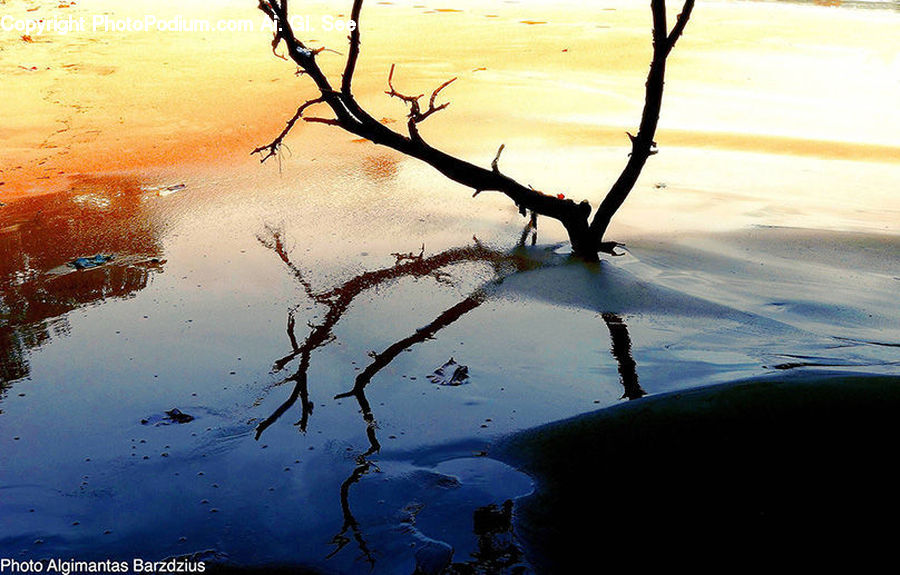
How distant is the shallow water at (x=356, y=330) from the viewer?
2.62 meters

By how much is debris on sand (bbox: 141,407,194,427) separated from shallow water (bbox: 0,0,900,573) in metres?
0.02

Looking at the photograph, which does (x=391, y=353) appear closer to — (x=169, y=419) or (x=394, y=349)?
(x=394, y=349)

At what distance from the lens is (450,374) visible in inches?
135

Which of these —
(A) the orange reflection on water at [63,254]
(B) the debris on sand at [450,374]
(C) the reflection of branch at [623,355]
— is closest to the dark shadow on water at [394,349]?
(C) the reflection of branch at [623,355]

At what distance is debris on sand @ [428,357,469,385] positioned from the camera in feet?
11.1

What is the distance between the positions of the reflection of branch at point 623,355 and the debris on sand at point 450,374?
609mm

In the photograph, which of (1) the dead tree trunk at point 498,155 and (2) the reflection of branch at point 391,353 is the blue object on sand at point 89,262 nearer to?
(1) the dead tree trunk at point 498,155

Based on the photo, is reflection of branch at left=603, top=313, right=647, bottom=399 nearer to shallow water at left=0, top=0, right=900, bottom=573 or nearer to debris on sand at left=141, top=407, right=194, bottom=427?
shallow water at left=0, top=0, right=900, bottom=573

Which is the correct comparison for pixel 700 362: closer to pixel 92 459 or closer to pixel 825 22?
pixel 92 459

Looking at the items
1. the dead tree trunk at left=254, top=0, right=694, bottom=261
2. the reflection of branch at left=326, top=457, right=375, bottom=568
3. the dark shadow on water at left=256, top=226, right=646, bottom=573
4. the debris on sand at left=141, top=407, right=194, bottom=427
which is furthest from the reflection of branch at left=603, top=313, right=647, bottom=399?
the debris on sand at left=141, top=407, right=194, bottom=427

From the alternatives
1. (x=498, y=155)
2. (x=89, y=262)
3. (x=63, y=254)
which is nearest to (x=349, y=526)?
(x=498, y=155)

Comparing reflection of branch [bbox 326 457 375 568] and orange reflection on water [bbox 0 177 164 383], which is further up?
orange reflection on water [bbox 0 177 164 383]

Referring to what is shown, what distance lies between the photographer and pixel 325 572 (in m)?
2.35

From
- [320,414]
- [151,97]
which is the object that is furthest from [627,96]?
[320,414]
